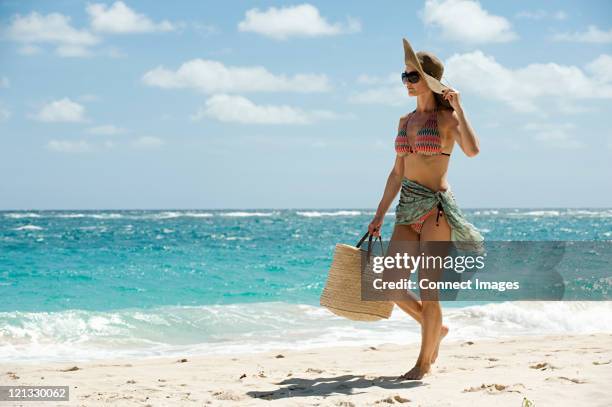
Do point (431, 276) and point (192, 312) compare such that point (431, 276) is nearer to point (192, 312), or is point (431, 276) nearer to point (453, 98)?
point (453, 98)

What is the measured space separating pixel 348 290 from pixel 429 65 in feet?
5.10

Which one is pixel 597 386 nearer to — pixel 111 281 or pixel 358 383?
pixel 358 383

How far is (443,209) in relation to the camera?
171 inches

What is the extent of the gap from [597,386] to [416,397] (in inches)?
42.4

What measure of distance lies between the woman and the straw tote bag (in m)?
→ 0.25

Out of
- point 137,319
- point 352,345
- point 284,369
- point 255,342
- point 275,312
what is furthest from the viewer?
point 275,312

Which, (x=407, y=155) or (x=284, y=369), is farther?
(x=284, y=369)

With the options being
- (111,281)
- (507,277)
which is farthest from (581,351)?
(111,281)

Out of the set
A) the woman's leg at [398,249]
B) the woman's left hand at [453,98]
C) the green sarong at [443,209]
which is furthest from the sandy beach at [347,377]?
the woman's left hand at [453,98]

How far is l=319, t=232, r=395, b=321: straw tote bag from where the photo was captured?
4691mm

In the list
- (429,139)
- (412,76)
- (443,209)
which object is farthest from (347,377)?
(412,76)

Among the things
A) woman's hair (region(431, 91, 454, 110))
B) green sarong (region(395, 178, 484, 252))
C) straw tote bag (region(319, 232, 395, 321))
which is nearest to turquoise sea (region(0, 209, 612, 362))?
straw tote bag (region(319, 232, 395, 321))

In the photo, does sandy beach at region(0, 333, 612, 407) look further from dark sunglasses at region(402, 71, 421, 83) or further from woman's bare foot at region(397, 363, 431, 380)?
dark sunglasses at region(402, 71, 421, 83)

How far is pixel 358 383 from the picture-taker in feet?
15.3
